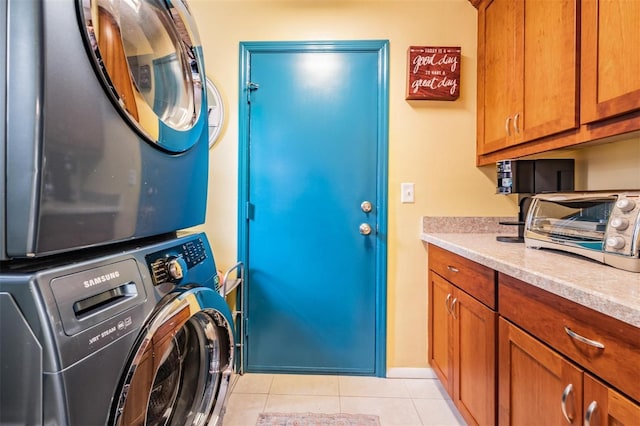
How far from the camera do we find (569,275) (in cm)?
87

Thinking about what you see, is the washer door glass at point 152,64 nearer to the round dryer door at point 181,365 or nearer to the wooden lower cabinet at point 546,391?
the round dryer door at point 181,365

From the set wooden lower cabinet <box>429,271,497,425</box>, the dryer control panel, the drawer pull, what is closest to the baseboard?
wooden lower cabinet <box>429,271,497,425</box>

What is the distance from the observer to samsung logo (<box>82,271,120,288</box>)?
529 mm

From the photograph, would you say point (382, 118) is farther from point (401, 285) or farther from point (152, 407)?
point (152, 407)

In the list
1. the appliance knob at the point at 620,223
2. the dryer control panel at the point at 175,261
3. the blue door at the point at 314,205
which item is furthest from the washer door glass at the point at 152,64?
the appliance knob at the point at 620,223

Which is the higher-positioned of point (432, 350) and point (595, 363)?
point (595, 363)

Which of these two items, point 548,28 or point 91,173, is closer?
point 91,173

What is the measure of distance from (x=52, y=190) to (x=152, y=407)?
2.18ft

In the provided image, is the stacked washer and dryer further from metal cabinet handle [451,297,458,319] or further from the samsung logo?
metal cabinet handle [451,297,458,319]

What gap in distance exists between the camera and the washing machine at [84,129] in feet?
1.50

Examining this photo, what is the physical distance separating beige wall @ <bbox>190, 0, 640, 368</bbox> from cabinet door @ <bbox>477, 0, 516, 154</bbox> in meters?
0.08

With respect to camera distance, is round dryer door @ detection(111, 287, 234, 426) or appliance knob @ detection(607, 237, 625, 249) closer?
round dryer door @ detection(111, 287, 234, 426)

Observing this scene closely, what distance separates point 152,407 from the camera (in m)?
0.85

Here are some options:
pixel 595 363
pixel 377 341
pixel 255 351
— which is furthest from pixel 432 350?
pixel 595 363
